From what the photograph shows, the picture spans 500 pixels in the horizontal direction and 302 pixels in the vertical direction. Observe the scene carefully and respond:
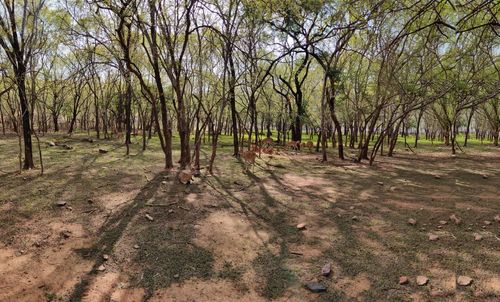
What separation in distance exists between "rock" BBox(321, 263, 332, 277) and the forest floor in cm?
7

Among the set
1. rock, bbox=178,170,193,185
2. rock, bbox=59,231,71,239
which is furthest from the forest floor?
rock, bbox=178,170,193,185

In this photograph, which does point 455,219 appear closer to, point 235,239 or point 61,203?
point 235,239

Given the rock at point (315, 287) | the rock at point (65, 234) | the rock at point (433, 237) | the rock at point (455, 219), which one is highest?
the rock at point (455, 219)

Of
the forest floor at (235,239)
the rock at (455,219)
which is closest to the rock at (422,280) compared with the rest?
the forest floor at (235,239)

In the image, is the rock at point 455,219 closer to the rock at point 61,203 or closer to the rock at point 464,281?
the rock at point 464,281

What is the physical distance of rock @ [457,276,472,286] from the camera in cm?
450

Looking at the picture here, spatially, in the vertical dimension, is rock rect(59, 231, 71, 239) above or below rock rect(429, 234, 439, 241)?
below

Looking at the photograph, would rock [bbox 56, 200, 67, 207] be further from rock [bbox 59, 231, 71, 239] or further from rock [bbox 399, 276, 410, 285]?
rock [bbox 399, 276, 410, 285]

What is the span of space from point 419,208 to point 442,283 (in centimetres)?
300

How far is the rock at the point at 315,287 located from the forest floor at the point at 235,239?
0.06 meters

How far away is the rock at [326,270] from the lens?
198 inches

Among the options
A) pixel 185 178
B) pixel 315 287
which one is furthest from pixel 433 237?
pixel 185 178

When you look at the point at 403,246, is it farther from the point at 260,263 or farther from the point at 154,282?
the point at 154,282

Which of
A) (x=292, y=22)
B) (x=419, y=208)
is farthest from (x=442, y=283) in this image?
(x=292, y=22)
